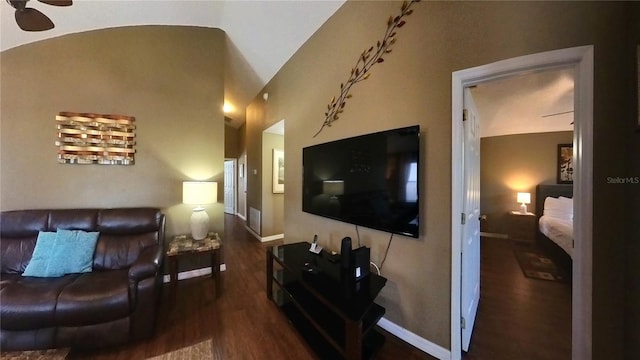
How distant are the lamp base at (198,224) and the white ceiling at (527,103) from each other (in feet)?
10.1

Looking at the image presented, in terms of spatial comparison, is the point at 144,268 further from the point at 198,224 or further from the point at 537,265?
the point at 537,265

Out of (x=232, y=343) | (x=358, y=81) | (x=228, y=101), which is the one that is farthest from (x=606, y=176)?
(x=228, y=101)

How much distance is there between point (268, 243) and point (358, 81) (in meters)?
3.46

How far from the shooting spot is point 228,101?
518cm

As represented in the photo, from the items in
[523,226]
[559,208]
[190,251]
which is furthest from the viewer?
[523,226]

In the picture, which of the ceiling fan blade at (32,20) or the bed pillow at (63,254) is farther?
the bed pillow at (63,254)

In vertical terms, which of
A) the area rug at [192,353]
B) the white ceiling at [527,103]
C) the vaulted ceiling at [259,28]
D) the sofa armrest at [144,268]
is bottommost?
the area rug at [192,353]

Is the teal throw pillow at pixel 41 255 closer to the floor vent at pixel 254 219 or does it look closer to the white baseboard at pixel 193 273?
the white baseboard at pixel 193 273

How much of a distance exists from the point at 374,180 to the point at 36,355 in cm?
265

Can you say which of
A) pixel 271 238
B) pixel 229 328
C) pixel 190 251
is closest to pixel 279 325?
pixel 229 328

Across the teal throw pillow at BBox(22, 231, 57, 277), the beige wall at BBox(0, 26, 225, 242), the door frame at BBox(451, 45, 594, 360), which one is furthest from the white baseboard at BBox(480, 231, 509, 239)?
the teal throw pillow at BBox(22, 231, 57, 277)

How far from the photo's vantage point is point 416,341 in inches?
Answer: 64.4

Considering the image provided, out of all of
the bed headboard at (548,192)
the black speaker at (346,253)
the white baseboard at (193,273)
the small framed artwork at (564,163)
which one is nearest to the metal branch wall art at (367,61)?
the black speaker at (346,253)

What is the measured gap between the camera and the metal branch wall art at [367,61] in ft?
5.66
